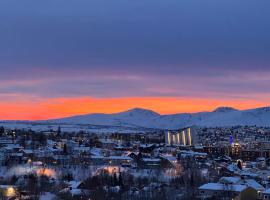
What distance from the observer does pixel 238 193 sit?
19469 mm

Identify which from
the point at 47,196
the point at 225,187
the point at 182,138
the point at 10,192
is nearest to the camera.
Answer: the point at 47,196

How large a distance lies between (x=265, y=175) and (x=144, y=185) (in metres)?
9.39

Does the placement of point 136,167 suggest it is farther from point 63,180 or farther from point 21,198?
point 21,198

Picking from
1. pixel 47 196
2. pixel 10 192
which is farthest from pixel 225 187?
pixel 10 192

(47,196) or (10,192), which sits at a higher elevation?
(10,192)

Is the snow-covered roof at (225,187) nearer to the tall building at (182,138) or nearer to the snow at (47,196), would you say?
the snow at (47,196)

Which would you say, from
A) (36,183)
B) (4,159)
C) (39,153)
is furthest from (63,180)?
(39,153)

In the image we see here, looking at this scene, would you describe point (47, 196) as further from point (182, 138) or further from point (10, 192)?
point (182, 138)

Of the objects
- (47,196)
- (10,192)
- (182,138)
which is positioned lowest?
(47,196)

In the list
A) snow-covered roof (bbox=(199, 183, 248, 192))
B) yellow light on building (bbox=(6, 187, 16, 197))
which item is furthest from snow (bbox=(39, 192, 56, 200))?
snow-covered roof (bbox=(199, 183, 248, 192))

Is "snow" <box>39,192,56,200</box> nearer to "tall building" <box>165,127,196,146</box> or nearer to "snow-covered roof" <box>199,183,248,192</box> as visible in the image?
"snow-covered roof" <box>199,183,248,192</box>

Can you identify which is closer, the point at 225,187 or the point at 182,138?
the point at 225,187

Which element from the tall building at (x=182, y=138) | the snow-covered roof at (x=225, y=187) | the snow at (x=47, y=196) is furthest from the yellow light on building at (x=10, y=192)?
the tall building at (x=182, y=138)

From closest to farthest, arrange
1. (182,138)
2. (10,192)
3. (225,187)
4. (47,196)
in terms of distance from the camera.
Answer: (47,196), (10,192), (225,187), (182,138)
